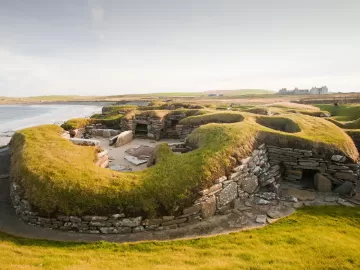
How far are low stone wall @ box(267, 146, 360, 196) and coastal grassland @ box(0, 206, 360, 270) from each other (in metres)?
2.75

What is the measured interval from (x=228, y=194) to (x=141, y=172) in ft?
11.7

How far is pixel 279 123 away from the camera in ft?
46.0

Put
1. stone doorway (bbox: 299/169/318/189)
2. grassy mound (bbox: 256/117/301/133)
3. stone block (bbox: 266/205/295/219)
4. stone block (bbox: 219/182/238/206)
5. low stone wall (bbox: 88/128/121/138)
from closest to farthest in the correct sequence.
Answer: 1. stone block (bbox: 266/205/295/219)
2. stone block (bbox: 219/182/238/206)
3. stone doorway (bbox: 299/169/318/189)
4. grassy mound (bbox: 256/117/301/133)
5. low stone wall (bbox: 88/128/121/138)

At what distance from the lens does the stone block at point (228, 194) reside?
8.38 m

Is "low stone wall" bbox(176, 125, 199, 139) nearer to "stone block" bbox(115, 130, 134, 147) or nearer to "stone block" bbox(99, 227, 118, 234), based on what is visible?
"stone block" bbox(115, 130, 134, 147)

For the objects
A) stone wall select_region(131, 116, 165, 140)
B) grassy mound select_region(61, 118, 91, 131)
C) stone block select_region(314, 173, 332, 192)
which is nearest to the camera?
stone block select_region(314, 173, 332, 192)

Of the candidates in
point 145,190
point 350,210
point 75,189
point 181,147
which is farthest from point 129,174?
point 350,210

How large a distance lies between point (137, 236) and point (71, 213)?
2.25m

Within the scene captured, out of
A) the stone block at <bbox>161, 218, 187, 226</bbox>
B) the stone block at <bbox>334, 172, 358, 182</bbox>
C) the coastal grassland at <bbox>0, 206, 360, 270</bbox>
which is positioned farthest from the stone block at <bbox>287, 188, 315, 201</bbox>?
the stone block at <bbox>161, 218, 187, 226</bbox>

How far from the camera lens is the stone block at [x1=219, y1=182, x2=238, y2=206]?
8.38 m

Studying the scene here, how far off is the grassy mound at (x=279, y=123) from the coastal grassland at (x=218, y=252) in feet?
22.6

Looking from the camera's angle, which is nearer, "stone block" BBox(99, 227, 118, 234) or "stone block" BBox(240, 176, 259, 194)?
"stone block" BBox(99, 227, 118, 234)

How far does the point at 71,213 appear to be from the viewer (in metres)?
6.98

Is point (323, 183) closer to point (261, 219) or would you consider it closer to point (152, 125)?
point (261, 219)
